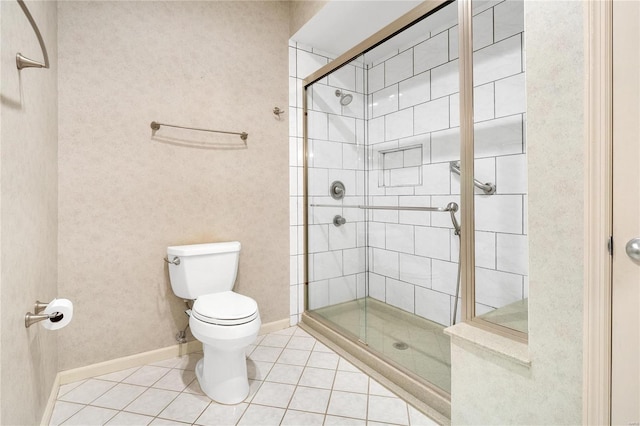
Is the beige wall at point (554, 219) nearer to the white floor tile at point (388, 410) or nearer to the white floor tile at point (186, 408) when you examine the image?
the white floor tile at point (388, 410)

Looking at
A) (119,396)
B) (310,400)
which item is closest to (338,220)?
(310,400)

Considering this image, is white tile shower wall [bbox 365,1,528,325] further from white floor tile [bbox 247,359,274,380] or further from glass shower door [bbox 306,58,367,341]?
white floor tile [bbox 247,359,274,380]

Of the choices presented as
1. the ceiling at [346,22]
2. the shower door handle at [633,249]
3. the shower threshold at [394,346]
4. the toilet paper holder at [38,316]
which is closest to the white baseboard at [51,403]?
the toilet paper holder at [38,316]

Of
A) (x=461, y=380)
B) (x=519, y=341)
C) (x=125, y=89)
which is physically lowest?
(x=461, y=380)

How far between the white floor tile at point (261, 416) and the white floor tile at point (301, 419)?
0.03 m

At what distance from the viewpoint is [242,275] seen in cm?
221

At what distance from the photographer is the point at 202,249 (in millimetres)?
1837

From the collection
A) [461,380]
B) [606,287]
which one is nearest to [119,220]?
[461,380]

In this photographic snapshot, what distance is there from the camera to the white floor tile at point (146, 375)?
66.9 inches

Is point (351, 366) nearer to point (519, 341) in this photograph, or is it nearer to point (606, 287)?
point (519, 341)

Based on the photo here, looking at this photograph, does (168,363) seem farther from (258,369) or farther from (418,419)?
(418,419)

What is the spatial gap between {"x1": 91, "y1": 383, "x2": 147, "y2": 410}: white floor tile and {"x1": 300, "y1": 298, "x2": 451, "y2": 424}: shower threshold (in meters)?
1.13

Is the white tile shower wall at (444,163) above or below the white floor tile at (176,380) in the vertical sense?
above

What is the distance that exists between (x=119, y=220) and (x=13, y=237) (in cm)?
82
